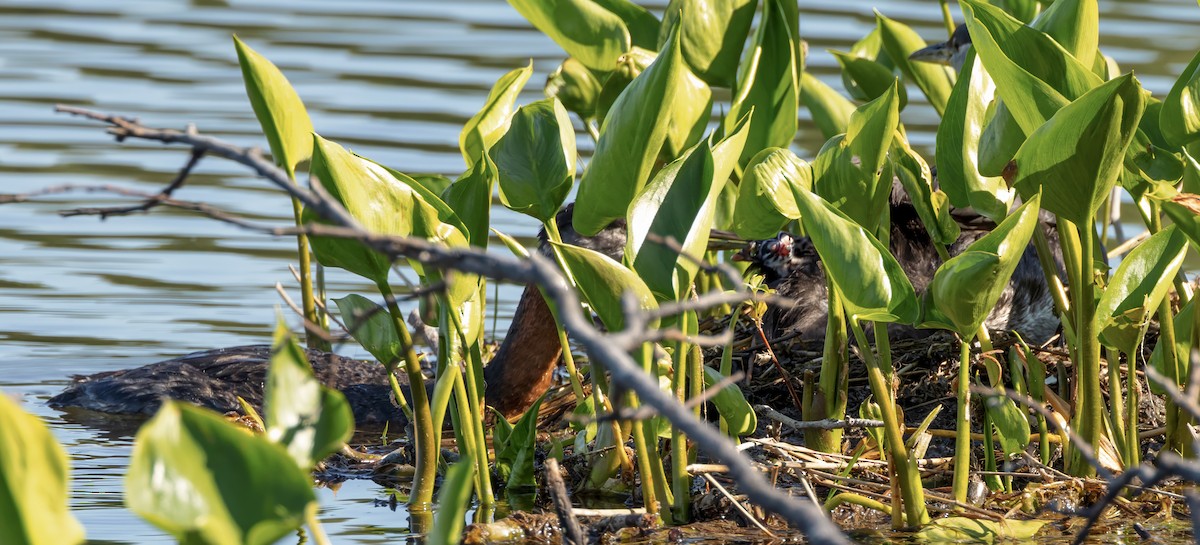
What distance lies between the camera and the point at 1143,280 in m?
3.75

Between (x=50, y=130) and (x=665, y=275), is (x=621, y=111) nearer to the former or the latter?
(x=665, y=275)

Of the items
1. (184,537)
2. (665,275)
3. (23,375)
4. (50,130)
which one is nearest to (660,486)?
(665,275)

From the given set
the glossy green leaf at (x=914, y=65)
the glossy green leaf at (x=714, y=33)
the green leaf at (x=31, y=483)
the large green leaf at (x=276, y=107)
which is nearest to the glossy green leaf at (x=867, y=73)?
the glossy green leaf at (x=914, y=65)

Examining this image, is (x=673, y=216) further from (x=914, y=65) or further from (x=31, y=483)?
(x=914, y=65)

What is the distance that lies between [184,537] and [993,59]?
6.91 ft

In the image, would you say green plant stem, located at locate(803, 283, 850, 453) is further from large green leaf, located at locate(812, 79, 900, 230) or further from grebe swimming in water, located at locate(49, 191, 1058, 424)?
grebe swimming in water, located at locate(49, 191, 1058, 424)

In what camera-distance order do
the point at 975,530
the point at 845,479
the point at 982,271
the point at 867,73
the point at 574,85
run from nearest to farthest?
the point at 982,271 → the point at 975,530 → the point at 845,479 → the point at 574,85 → the point at 867,73

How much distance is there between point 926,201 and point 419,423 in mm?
1394

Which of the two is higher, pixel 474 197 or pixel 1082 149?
pixel 1082 149

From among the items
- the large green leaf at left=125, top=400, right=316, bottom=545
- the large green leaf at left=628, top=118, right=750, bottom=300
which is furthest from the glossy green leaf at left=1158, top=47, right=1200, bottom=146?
the large green leaf at left=125, top=400, right=316, bottom=545

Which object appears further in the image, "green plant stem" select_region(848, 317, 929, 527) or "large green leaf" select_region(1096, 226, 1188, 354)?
"large green leaf" select_region(1096, 226, 1188, 354)

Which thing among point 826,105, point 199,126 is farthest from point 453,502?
point 199,126

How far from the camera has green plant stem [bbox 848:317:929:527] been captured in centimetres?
353

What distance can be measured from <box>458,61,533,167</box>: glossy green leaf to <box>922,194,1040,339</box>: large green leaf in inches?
54.2
